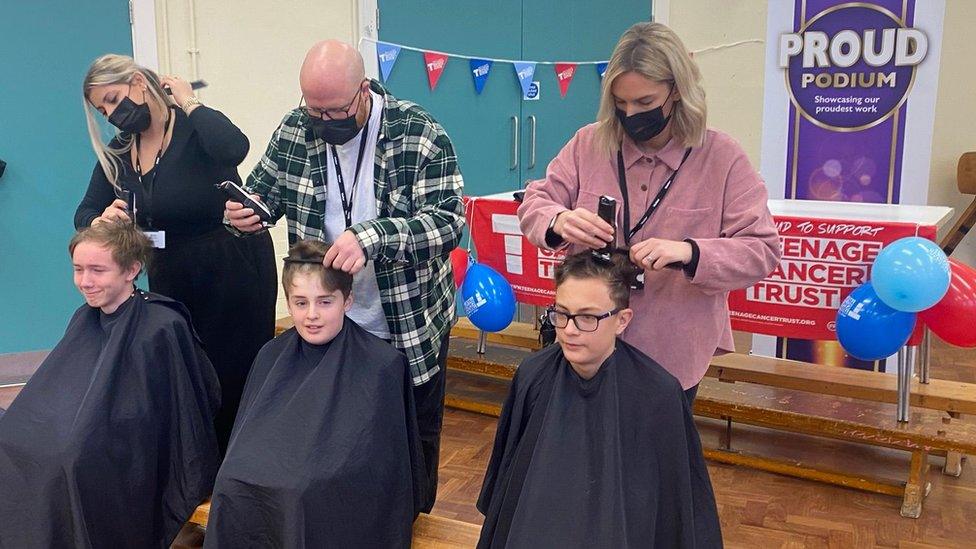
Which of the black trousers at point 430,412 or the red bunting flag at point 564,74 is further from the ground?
the red bunting flag at point 564,74

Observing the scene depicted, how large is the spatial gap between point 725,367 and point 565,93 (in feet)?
10.4

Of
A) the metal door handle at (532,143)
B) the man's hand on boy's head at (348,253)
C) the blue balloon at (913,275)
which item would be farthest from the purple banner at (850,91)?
the man's hand on boy's head at (348,253)

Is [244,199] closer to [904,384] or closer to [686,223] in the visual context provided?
[686,223]

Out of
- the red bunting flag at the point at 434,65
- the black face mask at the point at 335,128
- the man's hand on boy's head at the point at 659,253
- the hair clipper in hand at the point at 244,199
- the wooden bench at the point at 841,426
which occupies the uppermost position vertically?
the red bunting flag at the point at 434,65

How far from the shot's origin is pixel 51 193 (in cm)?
355

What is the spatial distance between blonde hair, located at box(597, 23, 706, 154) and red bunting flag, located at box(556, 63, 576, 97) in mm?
4493

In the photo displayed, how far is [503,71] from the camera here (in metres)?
5.58

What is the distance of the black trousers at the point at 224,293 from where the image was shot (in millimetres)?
2189

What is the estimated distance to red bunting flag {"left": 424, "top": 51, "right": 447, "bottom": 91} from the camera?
5004mm

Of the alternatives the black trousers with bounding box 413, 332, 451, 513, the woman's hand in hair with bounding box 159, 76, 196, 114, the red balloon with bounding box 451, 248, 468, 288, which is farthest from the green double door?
the black trousers with bounding box 413, 332, 451, 513

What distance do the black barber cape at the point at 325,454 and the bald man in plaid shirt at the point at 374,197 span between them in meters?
0.10

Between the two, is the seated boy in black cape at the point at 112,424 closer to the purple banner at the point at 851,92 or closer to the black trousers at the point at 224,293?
the black trousers at the point at 224,293

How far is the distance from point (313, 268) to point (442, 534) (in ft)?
2.20

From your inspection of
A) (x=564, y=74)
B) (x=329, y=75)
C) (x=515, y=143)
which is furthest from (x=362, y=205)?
(x=564, y=74)
